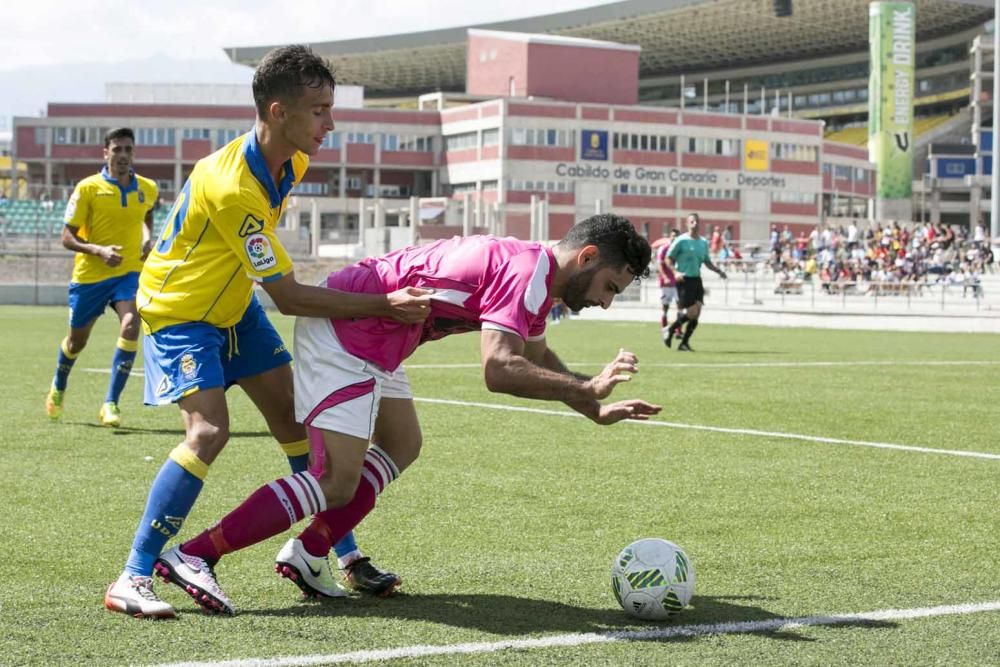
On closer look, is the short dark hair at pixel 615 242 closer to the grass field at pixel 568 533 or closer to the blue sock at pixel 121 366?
the grass field at pixel 568 533

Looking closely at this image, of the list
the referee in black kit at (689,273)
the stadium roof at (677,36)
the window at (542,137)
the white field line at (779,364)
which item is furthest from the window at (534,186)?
the white field line at (779,364)

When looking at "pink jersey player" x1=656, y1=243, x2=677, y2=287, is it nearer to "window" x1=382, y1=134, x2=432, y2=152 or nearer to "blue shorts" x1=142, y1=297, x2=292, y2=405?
"blue shorts" x1=142, y1=297, x2=292, y2=405

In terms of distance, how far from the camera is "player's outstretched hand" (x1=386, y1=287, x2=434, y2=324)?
16.9 feet

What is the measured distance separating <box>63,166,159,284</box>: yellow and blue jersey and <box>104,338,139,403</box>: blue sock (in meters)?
0.65

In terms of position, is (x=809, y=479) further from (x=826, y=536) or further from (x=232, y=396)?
(x=232, y=396)

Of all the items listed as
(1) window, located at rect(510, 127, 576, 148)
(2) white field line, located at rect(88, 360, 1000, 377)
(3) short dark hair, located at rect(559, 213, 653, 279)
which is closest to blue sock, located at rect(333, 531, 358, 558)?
(3) short dark hair, located at rect(559, 213, 653, 279)

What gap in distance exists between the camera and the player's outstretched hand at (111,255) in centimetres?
1076

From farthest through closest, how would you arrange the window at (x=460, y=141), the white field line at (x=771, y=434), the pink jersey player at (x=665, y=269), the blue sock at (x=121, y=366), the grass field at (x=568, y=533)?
the window at (x=460, y=141) → the pink jersey player at (x=665, y=269) → the blue sock at (x=121, y=366) → the white field line at (x=771, y=434) → the grass field at (x=568, y=533)

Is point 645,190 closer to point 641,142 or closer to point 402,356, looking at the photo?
point 641,142

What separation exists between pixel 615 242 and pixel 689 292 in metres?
17.8

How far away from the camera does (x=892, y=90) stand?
86688mm

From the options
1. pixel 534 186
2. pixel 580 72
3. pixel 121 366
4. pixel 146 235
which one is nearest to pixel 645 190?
pixel 534 186

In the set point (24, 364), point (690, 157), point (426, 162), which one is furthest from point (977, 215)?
point (24, 364)

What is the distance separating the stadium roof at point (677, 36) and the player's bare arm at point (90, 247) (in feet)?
324
